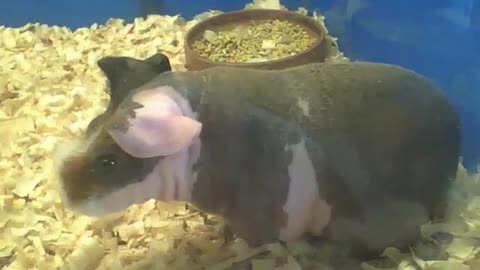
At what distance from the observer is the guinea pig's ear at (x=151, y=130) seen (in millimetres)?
936

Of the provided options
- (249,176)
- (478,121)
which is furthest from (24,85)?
(478,121)

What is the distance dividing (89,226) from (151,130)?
→ 34cm

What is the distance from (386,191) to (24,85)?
0.89 metres

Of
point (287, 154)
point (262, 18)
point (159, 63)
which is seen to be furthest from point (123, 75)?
point (262, 18)

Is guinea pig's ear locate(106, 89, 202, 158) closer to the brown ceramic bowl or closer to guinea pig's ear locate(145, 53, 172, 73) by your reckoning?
guinea pig's ear locate(145, 53, 172, 73)

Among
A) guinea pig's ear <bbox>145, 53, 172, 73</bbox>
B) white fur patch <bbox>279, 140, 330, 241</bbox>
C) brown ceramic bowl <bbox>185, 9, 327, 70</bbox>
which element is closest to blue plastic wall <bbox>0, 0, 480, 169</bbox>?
brown ceramic bowl <bbox>185, 9, 327, 70</bbox>

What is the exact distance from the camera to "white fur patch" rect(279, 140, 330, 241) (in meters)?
1.05

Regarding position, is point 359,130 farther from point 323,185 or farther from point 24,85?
point 24,85

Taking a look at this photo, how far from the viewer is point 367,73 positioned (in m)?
1.10

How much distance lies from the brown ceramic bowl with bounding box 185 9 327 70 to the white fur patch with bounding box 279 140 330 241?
49 cm

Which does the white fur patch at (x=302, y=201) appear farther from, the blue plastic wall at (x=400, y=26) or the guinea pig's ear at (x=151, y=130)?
the blue plastic wall at (x=400, y=26)

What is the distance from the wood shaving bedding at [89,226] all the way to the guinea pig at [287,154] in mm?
39

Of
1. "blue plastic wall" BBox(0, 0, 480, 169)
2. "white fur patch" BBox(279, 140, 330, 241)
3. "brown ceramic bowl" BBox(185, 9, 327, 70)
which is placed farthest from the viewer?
"brown ceramic bowl" BBox(185, 9, 327, 70)

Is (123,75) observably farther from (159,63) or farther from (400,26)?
(400,26)
